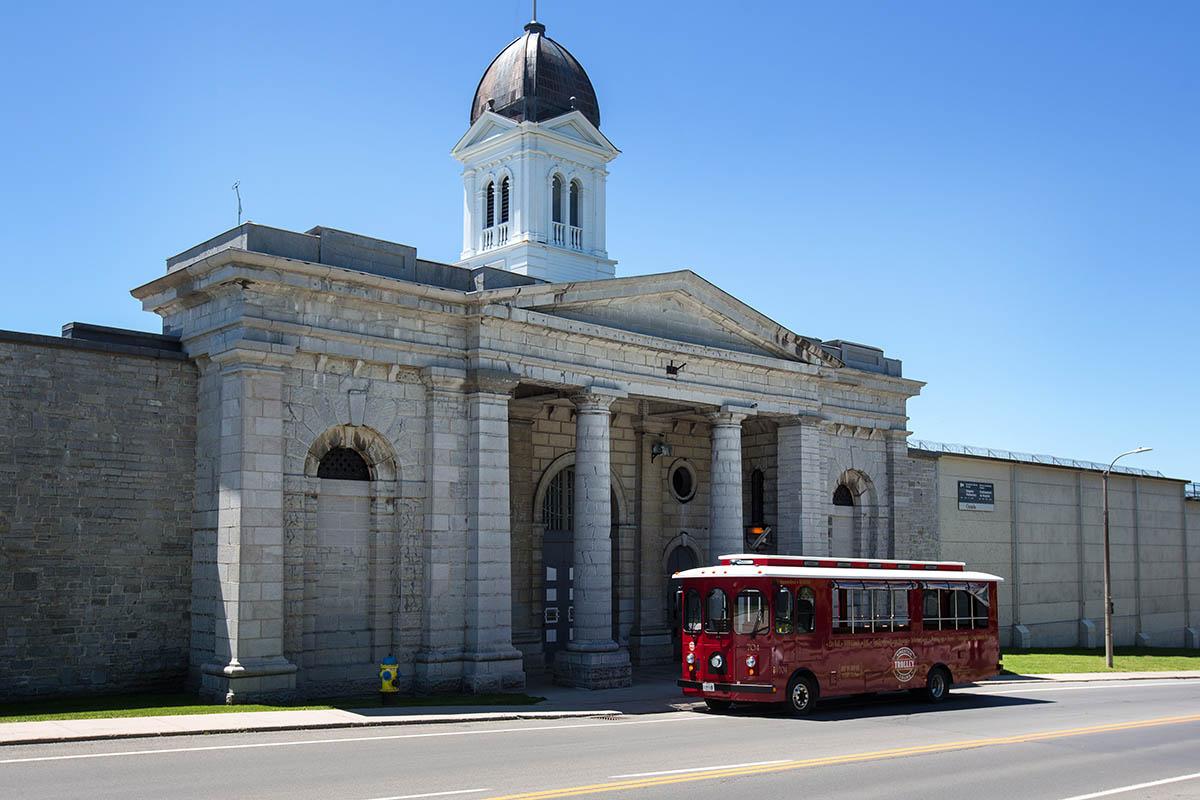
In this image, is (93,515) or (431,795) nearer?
(431,795)

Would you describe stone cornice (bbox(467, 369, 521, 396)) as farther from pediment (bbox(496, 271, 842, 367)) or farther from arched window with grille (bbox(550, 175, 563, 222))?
arched window with grille (bbox(550, 175, 563, 222))

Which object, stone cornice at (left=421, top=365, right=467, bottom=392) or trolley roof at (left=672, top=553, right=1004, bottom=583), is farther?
stone cornice at (left=421, top=365, right=467, bottom=392)

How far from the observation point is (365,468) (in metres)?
25.5

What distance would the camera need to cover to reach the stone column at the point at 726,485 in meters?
31.8

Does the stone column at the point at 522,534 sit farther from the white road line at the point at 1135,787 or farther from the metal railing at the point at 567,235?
A: the white road line at the point at 1135,787

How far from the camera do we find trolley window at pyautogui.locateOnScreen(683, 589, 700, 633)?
2400 cm

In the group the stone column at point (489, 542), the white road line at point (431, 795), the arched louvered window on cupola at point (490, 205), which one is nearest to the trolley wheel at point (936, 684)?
the stone column at point (489, 542)

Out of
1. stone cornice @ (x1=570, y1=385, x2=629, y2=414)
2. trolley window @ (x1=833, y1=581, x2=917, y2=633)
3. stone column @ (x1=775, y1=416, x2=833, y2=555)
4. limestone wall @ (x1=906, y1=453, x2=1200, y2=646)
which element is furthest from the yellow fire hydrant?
A: limestone wall @ (x1=906, y1=453, x2=1200, y2=646)

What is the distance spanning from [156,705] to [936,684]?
15999 mm

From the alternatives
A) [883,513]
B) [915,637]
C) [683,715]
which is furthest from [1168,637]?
[683,715]

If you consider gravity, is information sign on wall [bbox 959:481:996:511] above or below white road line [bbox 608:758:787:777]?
above

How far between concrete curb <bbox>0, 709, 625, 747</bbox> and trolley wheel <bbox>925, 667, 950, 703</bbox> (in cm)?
706

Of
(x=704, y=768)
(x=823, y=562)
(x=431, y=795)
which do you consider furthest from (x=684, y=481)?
(x=431, y=795)

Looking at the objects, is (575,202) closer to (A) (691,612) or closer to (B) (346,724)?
(A) (691,612)
